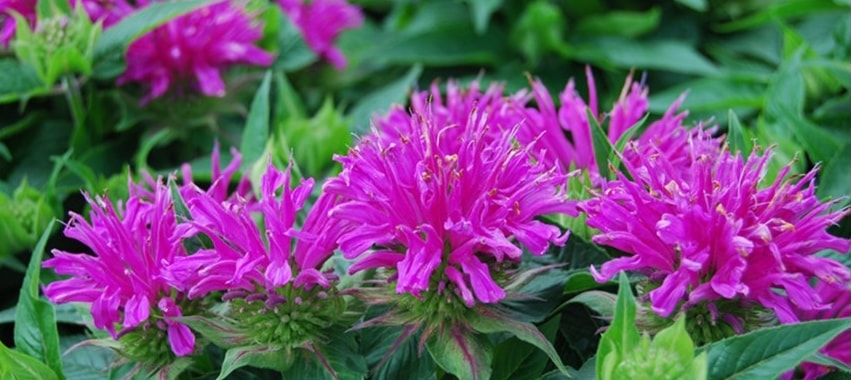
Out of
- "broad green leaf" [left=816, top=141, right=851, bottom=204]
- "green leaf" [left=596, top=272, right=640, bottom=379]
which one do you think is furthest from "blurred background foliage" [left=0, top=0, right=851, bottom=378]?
"green leaf" [left=596, top=272, right=640, bottom=379]

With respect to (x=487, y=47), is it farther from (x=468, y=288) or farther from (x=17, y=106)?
(x=468, y=288)

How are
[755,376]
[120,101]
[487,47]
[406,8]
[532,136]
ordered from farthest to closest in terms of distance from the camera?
[406,8], [487,47], [120,101], [532,136], [755,376]

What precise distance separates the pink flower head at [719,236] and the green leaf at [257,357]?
25 centimetres

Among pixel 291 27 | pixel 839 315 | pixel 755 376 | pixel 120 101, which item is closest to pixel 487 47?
pixel 291 27

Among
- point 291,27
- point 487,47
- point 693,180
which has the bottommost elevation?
point 487,47

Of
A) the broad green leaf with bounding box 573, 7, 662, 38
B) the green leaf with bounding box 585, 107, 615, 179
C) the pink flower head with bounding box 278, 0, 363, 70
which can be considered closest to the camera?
the green leaf with bounding box 585, 107, 615, 179

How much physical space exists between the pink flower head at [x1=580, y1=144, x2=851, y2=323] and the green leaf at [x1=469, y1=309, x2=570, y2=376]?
0.06 meters

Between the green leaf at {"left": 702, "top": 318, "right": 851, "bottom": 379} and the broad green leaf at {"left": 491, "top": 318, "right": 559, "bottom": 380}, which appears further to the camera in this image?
the broad green leaf at {"left": 491, "top": 318, "right": 559, "bottom": 380}

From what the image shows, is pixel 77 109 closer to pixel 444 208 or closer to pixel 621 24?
pixel 444 208

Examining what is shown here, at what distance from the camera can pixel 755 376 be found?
649 millimetres

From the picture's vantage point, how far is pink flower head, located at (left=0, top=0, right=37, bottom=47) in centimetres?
121

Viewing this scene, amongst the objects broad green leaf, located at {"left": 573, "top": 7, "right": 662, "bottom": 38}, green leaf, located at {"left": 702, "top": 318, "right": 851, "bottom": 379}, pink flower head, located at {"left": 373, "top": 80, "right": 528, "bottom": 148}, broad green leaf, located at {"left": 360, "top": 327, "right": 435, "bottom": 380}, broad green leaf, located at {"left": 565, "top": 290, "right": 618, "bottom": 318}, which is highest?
pink flower head, located at {"left": 373, "top": 80, "right": 528, "bottom": 148}

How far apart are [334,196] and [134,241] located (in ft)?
0.57

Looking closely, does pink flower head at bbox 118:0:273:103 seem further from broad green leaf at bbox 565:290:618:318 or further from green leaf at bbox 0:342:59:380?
broad green leaf at bbox 565:290:618:318
